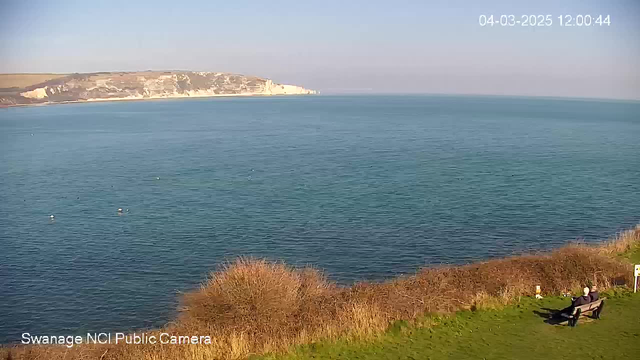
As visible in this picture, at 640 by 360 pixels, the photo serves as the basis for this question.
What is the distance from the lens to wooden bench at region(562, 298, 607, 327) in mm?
18038

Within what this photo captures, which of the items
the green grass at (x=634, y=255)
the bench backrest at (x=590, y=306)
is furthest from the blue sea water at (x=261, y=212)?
the bench backrest at (x=590, y=306)

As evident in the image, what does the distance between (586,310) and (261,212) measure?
1254 inches

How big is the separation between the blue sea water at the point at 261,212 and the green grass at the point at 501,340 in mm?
12538

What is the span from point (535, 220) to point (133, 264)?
31861 mm

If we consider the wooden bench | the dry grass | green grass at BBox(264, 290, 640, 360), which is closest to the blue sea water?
the dry grass

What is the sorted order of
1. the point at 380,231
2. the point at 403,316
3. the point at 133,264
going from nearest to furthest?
the point at 403,316 < the point at 133,264 < the point at 380,231

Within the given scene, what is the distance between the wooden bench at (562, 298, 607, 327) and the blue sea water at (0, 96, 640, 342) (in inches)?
562

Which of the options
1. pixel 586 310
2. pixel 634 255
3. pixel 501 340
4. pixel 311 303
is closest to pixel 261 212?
pixel 311 303

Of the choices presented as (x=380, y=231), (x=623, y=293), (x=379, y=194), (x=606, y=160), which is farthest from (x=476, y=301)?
(x=606, y=160)

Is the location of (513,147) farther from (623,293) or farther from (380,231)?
(623,293)

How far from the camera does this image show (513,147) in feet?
294

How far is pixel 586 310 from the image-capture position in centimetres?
1830

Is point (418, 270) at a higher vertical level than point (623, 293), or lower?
lower

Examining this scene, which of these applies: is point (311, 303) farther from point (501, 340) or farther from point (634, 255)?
point (634, 255)
